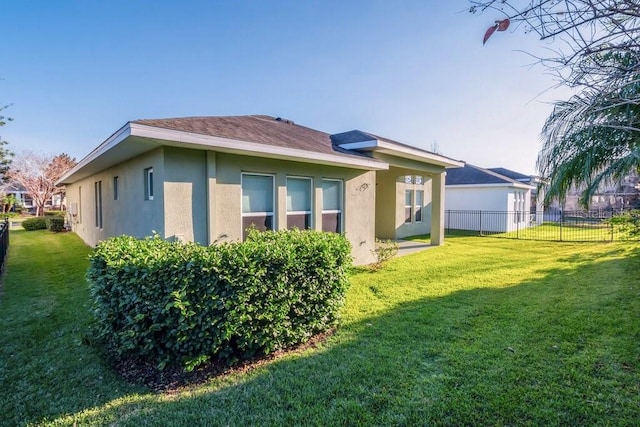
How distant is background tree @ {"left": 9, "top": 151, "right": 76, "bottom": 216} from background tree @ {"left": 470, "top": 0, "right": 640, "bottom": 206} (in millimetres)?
42516

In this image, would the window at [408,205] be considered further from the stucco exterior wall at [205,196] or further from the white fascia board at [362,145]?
the white fascia board at [362,145]

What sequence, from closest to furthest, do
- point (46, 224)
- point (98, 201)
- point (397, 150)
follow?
point (397, 150), point (98, 201), point (46, 224)

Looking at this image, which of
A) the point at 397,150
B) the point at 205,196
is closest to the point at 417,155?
the point at 397,150

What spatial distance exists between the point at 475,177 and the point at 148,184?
21285mm

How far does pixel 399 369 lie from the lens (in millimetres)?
3848

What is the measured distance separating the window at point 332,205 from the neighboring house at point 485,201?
14.0 m

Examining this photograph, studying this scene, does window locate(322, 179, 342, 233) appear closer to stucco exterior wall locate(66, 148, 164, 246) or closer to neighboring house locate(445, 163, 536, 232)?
stucco exterior wall locate(66, 148, 164, 246)

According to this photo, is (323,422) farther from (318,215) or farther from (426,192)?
(426,192)

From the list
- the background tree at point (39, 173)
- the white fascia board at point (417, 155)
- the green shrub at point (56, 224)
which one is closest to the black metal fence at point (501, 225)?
the white fascia board at point (417, 155)

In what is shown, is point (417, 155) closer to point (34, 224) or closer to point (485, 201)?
point (485, 201)

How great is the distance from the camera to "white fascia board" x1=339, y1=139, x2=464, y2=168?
10031 mm

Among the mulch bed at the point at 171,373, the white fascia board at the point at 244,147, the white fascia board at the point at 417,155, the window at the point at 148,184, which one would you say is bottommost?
the mulch bed at the point at 171,373

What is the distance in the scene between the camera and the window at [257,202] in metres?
7.62

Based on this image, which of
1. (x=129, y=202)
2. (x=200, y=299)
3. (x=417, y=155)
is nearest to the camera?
(x=200, y=299)
